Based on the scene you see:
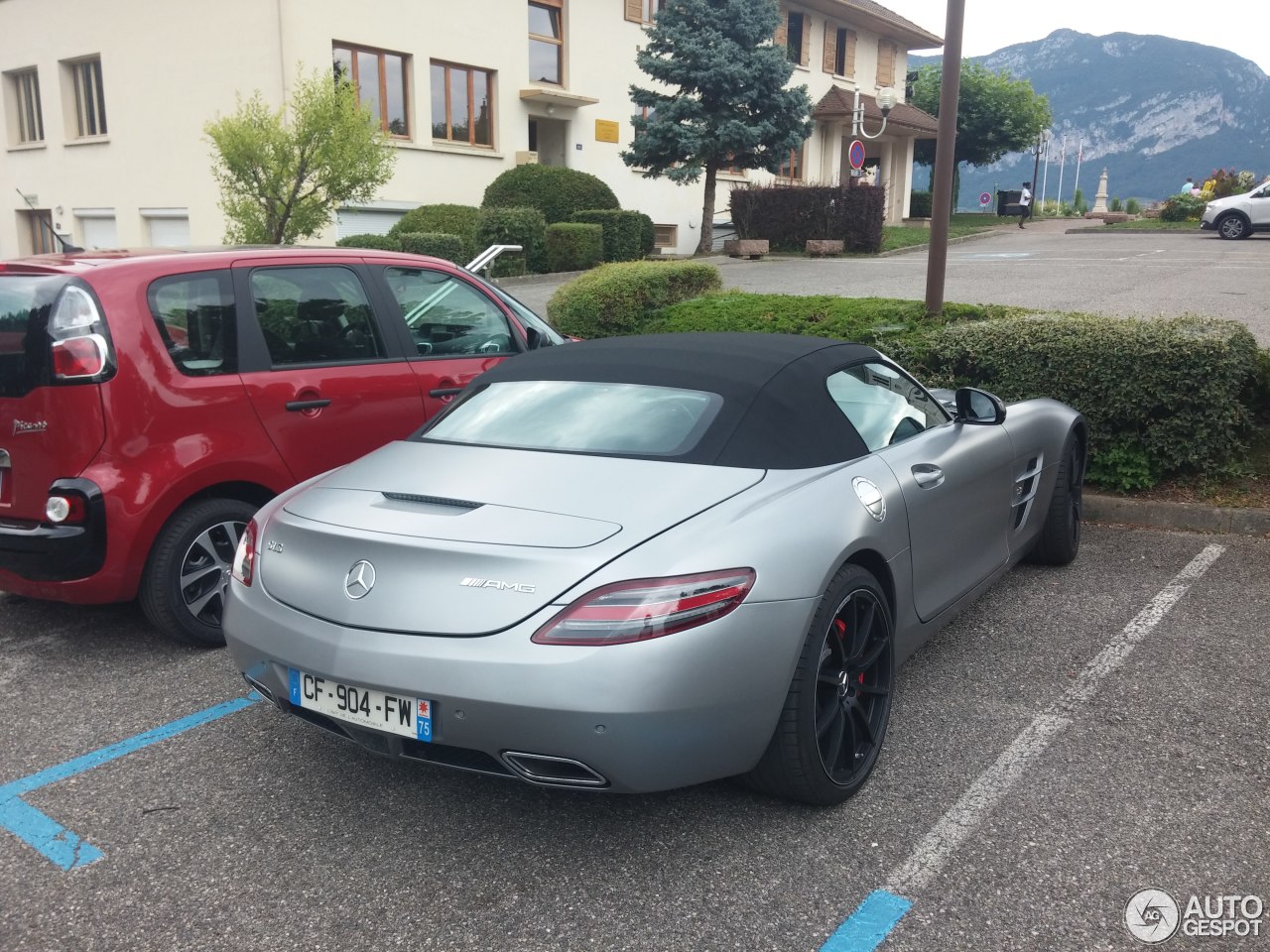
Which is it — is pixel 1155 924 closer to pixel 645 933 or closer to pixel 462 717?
pixel 645 933

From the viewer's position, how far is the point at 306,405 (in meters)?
4.82

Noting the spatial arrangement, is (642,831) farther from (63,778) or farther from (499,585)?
(63,778)

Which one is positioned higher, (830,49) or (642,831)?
(830,49)

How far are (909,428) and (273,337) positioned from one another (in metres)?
2.79

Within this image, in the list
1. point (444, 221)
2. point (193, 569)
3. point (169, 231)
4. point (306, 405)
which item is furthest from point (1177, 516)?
point (169, 231)

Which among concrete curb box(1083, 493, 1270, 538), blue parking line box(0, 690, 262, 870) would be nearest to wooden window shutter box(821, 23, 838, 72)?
concrete curb box(1083, 493, 1270, 538)

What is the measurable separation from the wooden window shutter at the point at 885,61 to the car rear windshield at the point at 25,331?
3895cm

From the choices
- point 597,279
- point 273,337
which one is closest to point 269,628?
point 273,337

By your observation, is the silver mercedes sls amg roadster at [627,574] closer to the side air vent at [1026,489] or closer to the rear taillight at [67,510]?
the side air vent at [1026,489]

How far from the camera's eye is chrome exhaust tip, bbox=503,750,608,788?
268 cm

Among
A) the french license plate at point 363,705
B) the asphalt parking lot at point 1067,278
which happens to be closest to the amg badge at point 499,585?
the french license plate at point 363,705

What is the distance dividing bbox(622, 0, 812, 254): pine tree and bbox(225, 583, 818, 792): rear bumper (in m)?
22.8

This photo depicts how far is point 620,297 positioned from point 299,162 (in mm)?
6319

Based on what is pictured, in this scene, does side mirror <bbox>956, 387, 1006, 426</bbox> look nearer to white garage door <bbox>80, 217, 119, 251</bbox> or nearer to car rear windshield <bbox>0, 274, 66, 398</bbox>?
car rear windshield <bbox>0, 274, 66, 398</bbox>
